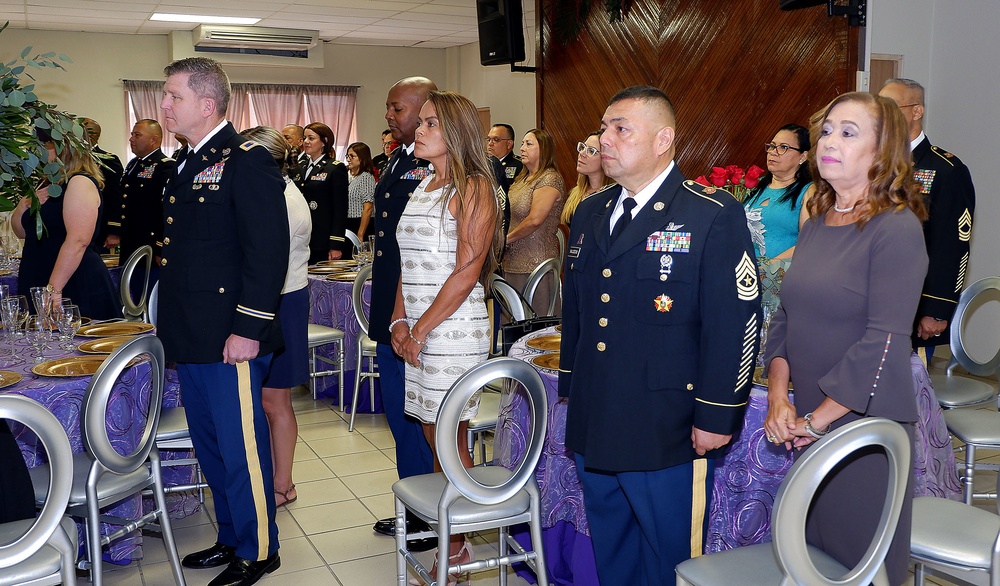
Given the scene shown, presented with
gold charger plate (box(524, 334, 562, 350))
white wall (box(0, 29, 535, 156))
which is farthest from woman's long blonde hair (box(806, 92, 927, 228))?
white wall (box(0, 29, 535, 156))

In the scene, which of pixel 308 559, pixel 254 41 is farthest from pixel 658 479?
pixel 254 41

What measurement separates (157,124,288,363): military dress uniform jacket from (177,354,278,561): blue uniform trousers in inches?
4.5

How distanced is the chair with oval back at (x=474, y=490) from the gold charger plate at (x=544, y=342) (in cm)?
66

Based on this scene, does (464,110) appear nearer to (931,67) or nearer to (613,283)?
(613,283)

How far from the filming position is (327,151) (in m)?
7.53

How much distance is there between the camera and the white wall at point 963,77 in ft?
18.3

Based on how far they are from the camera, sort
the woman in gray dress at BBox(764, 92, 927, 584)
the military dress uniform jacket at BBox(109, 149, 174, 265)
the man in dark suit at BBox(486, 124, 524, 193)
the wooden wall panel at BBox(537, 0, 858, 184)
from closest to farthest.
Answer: the woman in gray dress at BBox(764, 92, 927, 584) → the wooden wall panel at BBox(537, 0, 858, 184) → the military dress uniform jacket at BBox(109, 149, 174, 265) → the man in dark suit at BBox(486, 124, 524, 193)

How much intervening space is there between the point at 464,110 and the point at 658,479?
139 centimetres

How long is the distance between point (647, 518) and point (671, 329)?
0.47 metres

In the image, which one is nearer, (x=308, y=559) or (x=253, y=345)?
(x=253, y=345)

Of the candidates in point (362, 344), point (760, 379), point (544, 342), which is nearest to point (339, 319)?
point (362, 344)

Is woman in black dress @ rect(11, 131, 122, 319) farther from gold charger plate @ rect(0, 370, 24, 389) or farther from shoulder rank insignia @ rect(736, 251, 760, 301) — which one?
shoulder rank insignia @ rect(736, 251, 760, 301)

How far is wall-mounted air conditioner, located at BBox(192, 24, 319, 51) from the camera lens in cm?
1101

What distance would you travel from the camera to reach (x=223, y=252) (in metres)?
2.82
